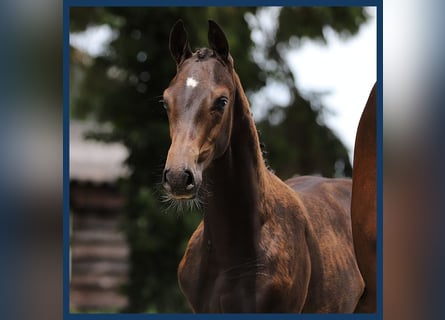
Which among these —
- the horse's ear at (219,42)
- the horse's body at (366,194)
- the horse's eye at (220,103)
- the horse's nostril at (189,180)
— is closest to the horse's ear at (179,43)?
the horse's ear at (219,42)

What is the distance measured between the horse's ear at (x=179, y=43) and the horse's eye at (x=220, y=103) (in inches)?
12.8

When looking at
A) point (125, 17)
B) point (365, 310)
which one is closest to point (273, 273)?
point (365, 310)

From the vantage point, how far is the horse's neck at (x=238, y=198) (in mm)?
4297

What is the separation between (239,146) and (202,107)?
0.40 meters

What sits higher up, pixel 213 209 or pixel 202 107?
pixel 202 107

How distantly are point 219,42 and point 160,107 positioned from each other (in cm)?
509

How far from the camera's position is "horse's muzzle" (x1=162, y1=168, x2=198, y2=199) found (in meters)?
3.73

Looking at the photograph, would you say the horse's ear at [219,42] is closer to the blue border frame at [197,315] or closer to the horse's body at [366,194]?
the blue border frame at [197,315]

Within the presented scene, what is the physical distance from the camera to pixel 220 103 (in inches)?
161

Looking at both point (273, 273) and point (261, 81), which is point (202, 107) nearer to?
point (273, 273)

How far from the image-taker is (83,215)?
15.9 metres

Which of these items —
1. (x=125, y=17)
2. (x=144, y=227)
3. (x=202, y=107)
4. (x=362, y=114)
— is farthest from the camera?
(x=144, y=227)

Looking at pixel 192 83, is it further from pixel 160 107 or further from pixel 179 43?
pixel 160 107

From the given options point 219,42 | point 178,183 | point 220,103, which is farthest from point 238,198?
point 219,42
